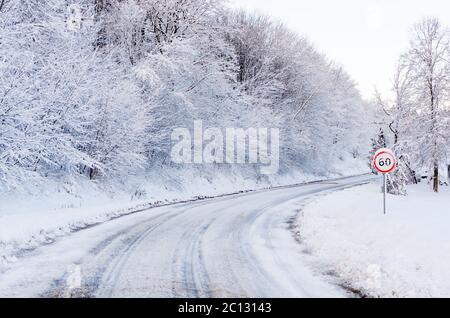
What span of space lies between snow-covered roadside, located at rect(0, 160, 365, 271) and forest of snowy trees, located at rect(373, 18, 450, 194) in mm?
11684

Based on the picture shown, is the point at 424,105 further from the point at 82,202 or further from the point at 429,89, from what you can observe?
the point at 82,202

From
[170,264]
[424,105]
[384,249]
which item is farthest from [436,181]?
[170,264]

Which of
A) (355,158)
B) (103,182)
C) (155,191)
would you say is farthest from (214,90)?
(355,158)

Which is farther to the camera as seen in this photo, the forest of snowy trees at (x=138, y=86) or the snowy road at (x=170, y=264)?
the forest of snowy trees at (x=138, y=86)

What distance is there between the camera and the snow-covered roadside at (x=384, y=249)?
5453 mm

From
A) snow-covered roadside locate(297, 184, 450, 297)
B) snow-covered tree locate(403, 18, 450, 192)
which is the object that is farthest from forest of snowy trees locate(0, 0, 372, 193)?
snow-covered roadside locate(297, 184, 450, 297)

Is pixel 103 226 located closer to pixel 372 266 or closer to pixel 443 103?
pixel 372 266

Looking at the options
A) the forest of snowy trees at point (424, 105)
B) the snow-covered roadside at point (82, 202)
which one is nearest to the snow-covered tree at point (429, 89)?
the forest of snowy trees at point (424, 105)

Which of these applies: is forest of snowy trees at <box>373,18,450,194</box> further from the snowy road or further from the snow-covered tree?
the snowy road

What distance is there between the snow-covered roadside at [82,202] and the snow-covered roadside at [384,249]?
6.04 meters

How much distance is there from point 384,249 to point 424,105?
23879mm

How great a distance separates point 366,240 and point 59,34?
15172 millimetres

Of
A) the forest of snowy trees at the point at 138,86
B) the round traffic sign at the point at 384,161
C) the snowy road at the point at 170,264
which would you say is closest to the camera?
the snowy road at the point at 170,264

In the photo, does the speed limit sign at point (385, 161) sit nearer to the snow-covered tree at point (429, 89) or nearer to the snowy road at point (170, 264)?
the snowy road at point (170, 264)
